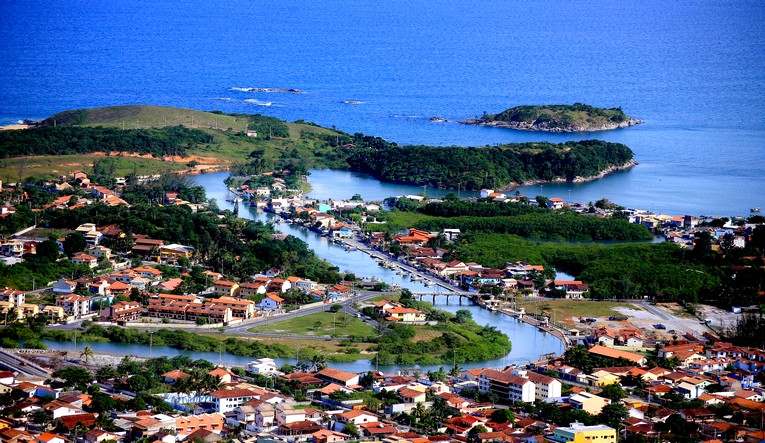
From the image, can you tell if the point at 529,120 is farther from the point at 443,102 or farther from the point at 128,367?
the point at 128,367

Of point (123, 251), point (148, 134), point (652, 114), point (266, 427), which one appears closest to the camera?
point (266, 427)

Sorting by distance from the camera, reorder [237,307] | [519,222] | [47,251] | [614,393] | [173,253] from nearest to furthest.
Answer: [614,393], [237,307], [47,251], [173,253], [519,222]

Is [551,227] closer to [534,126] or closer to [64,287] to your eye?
[64,287]

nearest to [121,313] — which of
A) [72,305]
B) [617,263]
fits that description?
[72,305]

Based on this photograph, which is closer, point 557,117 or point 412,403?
point 412,403

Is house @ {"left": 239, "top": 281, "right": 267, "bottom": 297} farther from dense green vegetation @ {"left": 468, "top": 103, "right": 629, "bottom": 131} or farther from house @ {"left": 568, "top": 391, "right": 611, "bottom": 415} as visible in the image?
dense green vegetation @ {"left": 468, "top": 103, "right": 629, "bottom": 131}

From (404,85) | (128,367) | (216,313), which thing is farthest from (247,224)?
(404,85)

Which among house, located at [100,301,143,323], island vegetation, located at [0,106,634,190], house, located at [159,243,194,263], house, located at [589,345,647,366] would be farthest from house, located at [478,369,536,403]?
island vegetation, located at [0,106,634,190]
